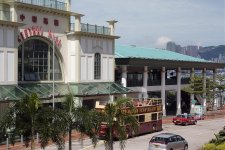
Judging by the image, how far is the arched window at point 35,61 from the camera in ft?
145

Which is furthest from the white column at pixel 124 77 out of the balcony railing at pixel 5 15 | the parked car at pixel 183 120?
the balcony railing at pixel 5 15

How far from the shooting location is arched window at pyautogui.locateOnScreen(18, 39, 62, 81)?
44219 millimetres

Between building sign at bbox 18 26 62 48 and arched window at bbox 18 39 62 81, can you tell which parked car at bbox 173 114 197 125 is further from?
building sign at bbox 18 26 62 48

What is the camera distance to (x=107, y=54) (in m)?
54.9

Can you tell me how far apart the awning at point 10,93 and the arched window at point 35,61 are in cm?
322

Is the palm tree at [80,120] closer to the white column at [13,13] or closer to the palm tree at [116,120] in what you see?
the palm tree at [116,120]

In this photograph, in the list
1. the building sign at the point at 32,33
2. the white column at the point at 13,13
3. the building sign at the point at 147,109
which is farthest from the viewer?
the building sign at the point at 147,109

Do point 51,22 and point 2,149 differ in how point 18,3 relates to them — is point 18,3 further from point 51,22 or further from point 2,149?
point 2,149

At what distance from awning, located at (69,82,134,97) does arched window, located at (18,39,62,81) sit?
329cm

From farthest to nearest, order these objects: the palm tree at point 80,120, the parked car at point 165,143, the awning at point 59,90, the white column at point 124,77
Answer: the white column at point 124,77 < the awning at point 59,90 < the parked car at point 165,143 < the palm tree at point 80,120

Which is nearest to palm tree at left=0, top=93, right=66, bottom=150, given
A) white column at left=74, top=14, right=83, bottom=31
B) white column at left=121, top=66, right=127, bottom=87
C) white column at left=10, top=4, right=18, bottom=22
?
white column at left=10, top=4, right=18, bottom=22

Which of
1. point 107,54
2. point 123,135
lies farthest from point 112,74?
point 123,135

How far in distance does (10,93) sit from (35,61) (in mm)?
7236

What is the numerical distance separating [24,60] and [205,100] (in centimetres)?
4409
